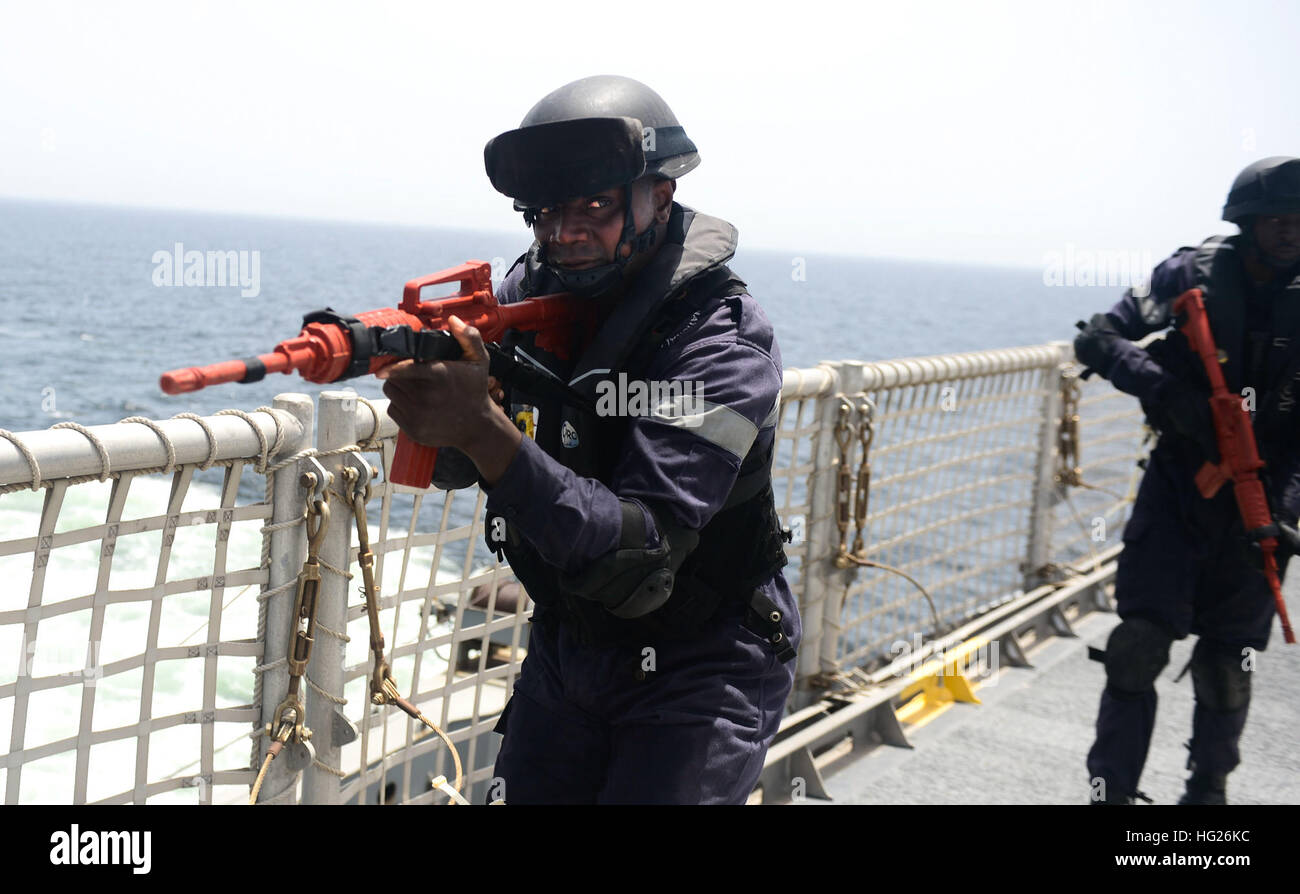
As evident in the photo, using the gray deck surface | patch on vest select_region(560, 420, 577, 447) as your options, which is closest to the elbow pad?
patch on vest select_region(560, 420, 577, 447)

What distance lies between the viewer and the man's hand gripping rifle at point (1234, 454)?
13.0 ft

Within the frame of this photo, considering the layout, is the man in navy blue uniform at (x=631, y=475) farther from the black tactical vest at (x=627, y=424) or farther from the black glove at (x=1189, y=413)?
the black glove at (x=1189, y=413)

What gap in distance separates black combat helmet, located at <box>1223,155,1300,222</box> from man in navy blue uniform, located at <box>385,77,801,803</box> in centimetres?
228

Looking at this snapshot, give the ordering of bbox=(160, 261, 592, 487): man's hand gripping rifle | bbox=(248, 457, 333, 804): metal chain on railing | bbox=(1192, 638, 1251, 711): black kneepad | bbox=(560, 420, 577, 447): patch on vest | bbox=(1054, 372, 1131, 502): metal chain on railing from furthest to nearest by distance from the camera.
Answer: bbox=(1054, 372, 1131, 502): metal chain on railing, bbox=(1192, 638, 1251, 711): black kneepad, bbox=(248, 457, 333, 804): metal chain on railing, bbox=(560, 420, 577, 447): patch on vest, bbox=(160, 261, 592, 487): man's hand gripping rifle

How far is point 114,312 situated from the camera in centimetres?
5947

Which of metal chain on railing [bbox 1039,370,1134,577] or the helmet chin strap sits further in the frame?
metal chain on railing [bbox 1039,370,1134,577]

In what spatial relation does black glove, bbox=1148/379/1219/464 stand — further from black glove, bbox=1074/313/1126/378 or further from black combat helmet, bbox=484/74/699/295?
black combat helmet, bbox=484/74/699/295

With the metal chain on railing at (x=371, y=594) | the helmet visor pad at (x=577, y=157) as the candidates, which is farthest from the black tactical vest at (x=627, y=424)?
the metal chain on railing at (x=371, y=594)

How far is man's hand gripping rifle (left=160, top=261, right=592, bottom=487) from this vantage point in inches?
68.0

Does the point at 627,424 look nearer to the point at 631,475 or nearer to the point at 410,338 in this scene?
the point at 631,475

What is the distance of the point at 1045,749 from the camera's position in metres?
4.99
